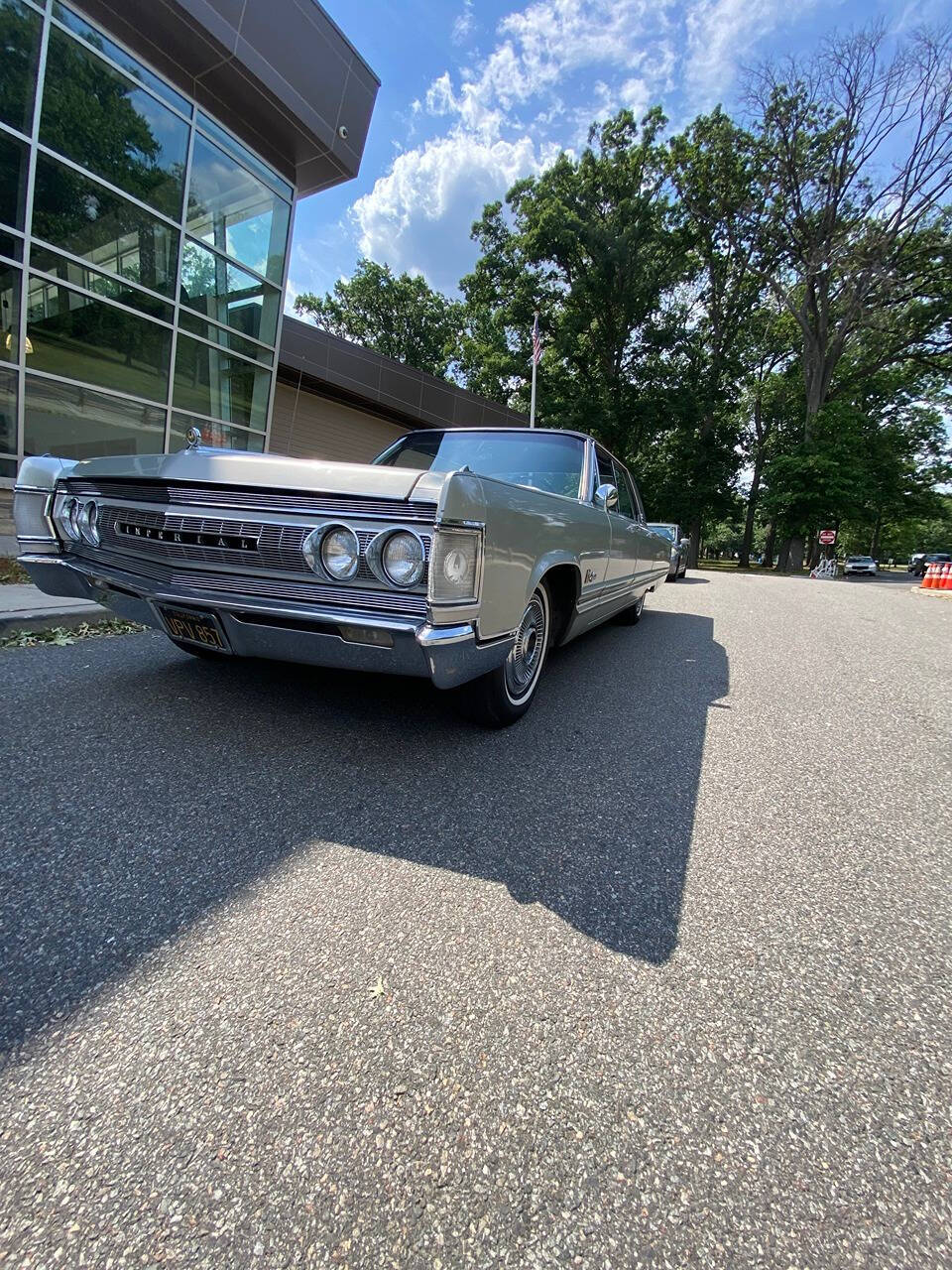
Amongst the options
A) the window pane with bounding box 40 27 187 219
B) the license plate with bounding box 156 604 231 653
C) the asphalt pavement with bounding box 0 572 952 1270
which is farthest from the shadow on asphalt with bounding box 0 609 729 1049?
the window pane with bounding box 40 27 187 219

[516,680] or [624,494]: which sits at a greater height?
[624,494]

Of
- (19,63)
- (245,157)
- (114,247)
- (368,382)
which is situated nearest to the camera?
(19,63)

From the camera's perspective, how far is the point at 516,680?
2895 mm

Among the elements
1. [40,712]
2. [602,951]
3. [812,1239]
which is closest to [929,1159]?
[812,1239]

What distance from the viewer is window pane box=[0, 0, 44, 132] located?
6.25m

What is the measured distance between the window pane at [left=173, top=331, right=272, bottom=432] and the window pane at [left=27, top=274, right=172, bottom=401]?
1.11ft

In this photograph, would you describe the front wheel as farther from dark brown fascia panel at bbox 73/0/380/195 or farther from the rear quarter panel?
dark brown fascia panel at bbox 73/0/380/195

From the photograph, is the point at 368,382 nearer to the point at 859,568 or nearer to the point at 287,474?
the point at 287,474

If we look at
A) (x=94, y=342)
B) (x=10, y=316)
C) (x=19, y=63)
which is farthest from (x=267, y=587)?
(x=19, y=63)

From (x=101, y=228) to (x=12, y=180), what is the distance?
3.28 ft

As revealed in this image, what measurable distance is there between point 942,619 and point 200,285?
12.9 metres

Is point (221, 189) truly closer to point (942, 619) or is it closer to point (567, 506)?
point (567, 506)

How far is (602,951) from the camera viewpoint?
150 cm

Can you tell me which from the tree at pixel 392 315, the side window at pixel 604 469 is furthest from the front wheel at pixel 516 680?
the tree at pixel 392 315
